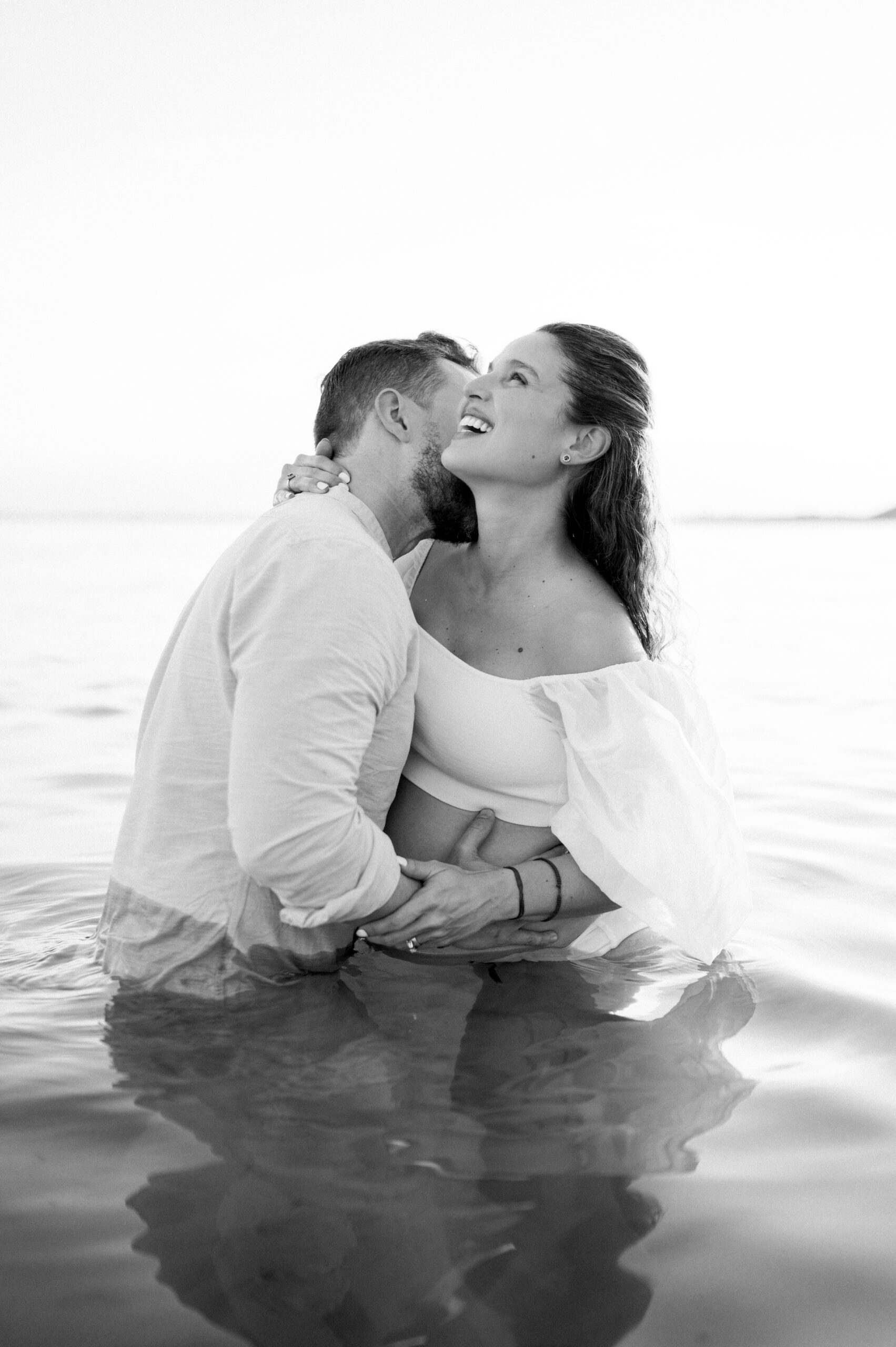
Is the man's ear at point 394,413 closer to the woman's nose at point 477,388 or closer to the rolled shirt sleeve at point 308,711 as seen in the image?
the woman's nose at point 477,388

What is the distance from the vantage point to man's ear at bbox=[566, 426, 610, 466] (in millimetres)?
3566

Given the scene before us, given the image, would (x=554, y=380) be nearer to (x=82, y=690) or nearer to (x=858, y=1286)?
(x=858, y=1286)

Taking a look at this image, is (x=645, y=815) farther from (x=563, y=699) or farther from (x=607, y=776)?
(x=563, y=699)

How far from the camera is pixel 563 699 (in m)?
3.34

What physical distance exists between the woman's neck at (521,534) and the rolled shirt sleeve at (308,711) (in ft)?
A: 3.03

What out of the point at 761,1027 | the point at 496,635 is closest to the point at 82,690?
the point at 496,635

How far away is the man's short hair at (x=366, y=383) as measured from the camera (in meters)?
3.24

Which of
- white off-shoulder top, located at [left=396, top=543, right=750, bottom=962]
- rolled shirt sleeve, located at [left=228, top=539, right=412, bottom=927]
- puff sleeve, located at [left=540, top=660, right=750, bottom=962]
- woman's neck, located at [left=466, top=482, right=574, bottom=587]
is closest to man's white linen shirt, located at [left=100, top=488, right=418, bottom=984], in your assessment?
rolled shirt sleeve, located at [left=228, top=539, right=412, bottom=927]

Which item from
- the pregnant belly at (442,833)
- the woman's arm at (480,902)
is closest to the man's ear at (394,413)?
the pregnant belly at (442,833)

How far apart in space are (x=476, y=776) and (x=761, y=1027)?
981 millimetres

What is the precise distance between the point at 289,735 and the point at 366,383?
109 cm

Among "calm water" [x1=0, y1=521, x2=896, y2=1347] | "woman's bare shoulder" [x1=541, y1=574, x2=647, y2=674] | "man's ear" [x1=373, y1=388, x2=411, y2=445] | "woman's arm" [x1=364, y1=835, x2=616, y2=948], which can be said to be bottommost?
"calm water" [x1=0, y1=521, x2=896, y2=1347]

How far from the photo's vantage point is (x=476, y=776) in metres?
3.41

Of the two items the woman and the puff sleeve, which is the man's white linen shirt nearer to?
the woman
